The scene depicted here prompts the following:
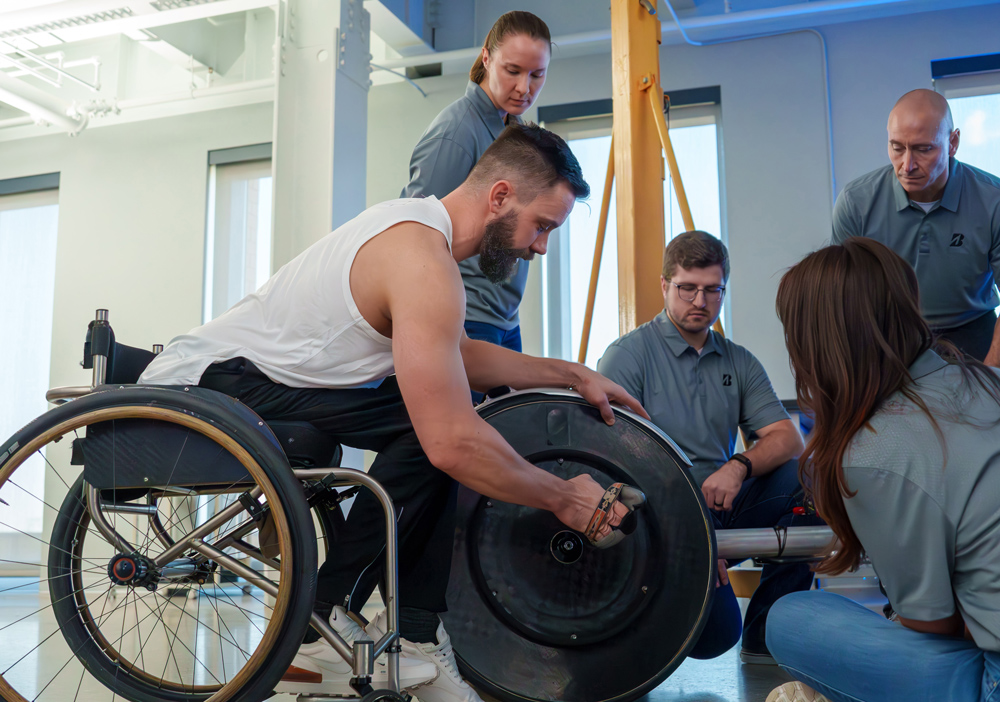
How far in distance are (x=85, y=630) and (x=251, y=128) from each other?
472 cm

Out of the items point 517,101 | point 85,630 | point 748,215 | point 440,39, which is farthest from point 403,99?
point 85,630

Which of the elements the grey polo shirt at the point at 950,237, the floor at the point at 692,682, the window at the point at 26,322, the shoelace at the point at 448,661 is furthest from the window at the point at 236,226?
the shoelace at the point at 448,661

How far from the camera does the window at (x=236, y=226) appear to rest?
5.70 metres

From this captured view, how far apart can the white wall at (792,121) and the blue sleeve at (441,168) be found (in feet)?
9.13

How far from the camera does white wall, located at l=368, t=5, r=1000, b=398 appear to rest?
460 cm

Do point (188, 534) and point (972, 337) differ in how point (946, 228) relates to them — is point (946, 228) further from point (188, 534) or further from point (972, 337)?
point (188, 534)

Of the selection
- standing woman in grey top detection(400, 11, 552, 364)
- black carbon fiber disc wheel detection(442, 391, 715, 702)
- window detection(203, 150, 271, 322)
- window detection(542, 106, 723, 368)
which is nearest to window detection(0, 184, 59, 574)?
window detection(203, 150, 271, 322)

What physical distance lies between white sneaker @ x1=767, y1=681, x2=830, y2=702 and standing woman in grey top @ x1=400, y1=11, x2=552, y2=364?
1.17m

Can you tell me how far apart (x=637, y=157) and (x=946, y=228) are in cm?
115

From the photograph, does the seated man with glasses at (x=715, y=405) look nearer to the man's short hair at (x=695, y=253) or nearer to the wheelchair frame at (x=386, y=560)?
the man's short hair at (x=695, y=253)

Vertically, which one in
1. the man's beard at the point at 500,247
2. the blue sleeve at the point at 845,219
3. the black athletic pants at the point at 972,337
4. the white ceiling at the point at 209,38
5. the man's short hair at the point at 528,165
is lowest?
the black athletic pants at the point at 972,337

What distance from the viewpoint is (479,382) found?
1.75 meters

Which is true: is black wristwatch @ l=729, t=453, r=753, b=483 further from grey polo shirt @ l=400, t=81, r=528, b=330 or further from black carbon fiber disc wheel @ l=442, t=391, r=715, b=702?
grey polo shirt @ l=400, t=81, r=528, b=330

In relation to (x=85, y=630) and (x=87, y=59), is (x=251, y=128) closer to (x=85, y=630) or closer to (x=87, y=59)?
(x=87, y=59)
